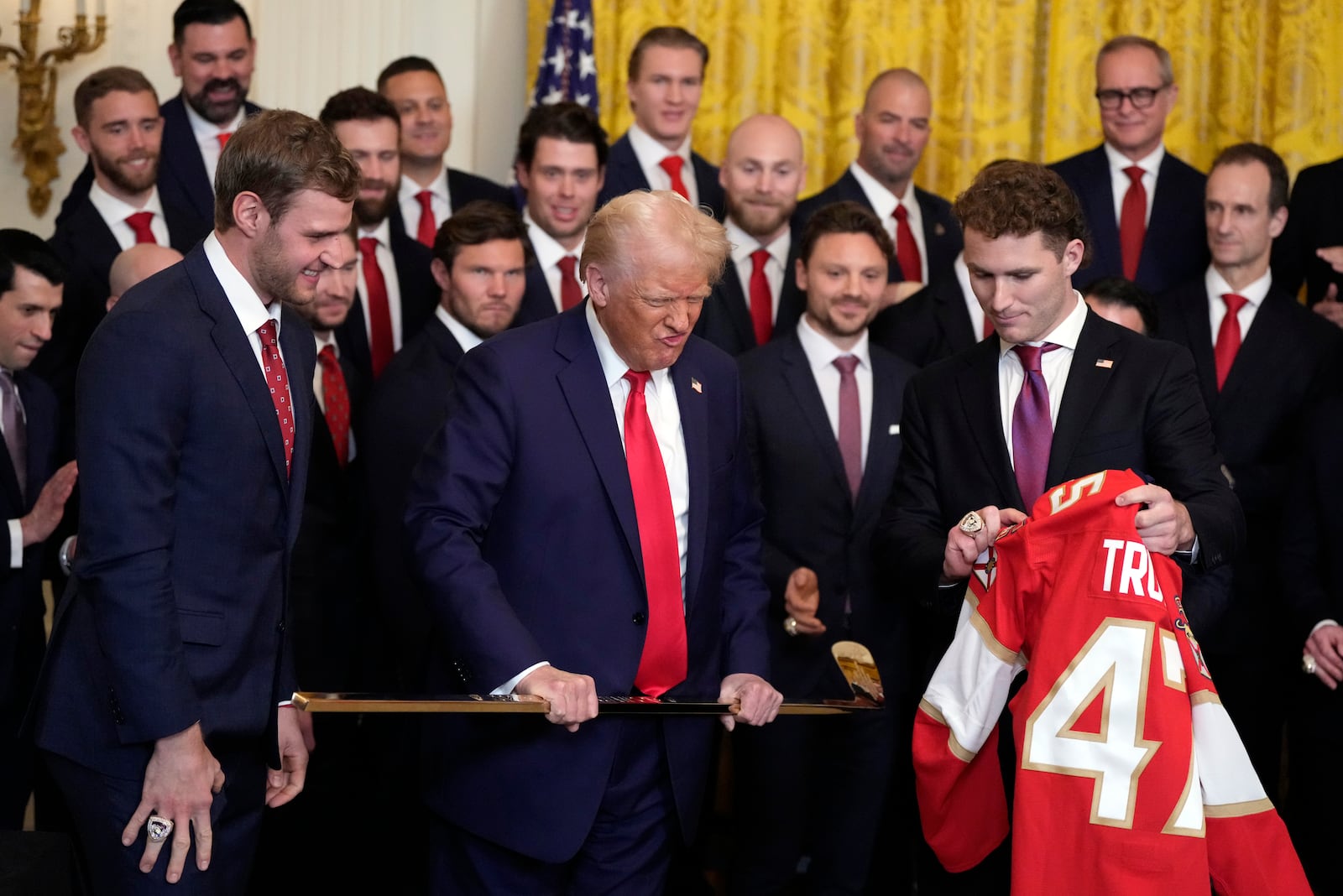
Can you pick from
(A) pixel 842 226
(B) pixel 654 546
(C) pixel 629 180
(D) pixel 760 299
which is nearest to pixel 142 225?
(C) pixel 629 180

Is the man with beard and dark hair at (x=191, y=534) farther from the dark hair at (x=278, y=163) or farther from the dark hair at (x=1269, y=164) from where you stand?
the dark hair at (x=1269, y=164)

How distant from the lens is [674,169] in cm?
531

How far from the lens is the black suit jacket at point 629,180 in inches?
208

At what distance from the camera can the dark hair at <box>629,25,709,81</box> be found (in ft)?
17.4

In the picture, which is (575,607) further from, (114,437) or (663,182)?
(663,182)

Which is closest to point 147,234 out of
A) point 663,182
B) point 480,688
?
point 663,182

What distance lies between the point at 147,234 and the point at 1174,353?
9.74 ft

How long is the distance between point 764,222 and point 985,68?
1.88 m

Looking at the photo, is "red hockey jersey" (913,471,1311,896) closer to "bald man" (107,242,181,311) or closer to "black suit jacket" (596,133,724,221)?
"bald man" (107,242,181,311)

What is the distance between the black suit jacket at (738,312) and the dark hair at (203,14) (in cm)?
178

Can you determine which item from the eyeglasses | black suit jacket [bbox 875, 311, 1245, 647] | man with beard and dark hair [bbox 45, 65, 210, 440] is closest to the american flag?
man with beard and dark hair [bbox 45, 65, 210, 440]

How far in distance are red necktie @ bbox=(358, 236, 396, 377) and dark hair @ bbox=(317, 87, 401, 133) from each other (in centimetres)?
37

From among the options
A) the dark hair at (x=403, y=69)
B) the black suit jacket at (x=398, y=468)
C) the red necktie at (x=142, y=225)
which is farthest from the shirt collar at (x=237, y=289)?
the dark hair at (x=403, y=69)

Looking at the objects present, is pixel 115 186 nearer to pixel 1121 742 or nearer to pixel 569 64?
pixel 569 64
